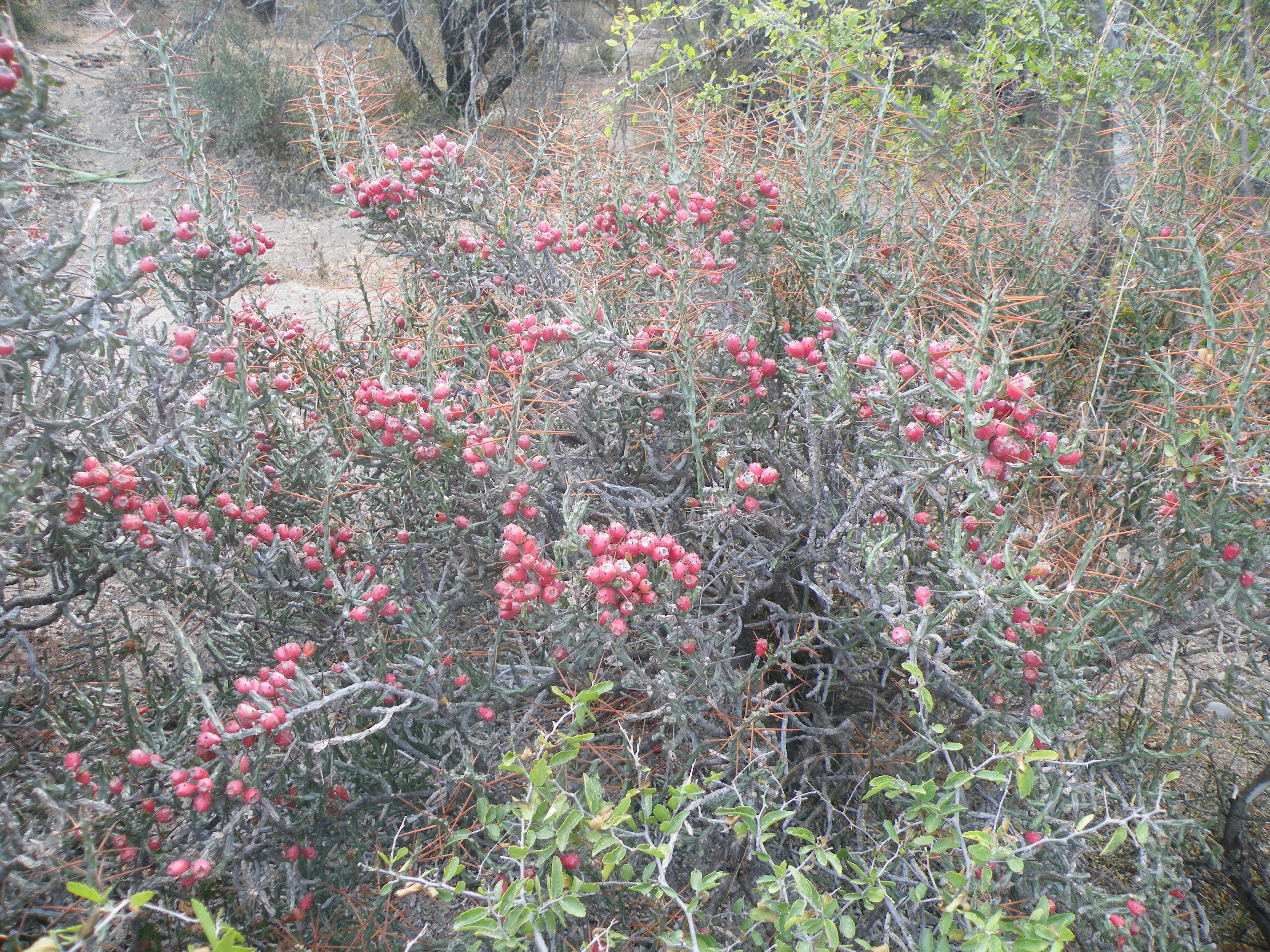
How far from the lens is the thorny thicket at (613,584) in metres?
1.35

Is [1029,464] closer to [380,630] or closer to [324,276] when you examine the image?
[380,630]

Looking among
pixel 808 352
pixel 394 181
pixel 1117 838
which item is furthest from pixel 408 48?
pixel 1117 838

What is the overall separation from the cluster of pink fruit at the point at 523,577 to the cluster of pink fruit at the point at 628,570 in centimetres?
8

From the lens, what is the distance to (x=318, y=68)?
227 centimetres

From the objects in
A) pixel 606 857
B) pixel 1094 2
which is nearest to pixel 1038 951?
pixel 606 857

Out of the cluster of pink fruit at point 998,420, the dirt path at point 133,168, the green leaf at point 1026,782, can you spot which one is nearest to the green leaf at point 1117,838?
the green leaf at point 1026,782

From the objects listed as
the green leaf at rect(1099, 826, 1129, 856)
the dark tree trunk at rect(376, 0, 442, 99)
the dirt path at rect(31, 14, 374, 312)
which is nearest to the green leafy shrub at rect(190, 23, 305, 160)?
the dirt path at rect(31, 14, 374, 312)

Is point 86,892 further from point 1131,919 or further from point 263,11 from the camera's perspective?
point 263,11

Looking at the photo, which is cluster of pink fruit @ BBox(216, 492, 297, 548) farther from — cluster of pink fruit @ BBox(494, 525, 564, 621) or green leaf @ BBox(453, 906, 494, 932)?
green leaf @ BBox(453, 906, 494, 932)

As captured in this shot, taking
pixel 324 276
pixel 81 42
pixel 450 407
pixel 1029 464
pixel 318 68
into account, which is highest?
pixel 318 68

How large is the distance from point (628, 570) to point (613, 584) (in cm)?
6

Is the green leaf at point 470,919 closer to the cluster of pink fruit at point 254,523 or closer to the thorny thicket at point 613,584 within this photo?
the thorny thicket at point 613,584

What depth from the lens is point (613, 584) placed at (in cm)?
138

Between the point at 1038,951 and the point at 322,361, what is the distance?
90.2 inches
